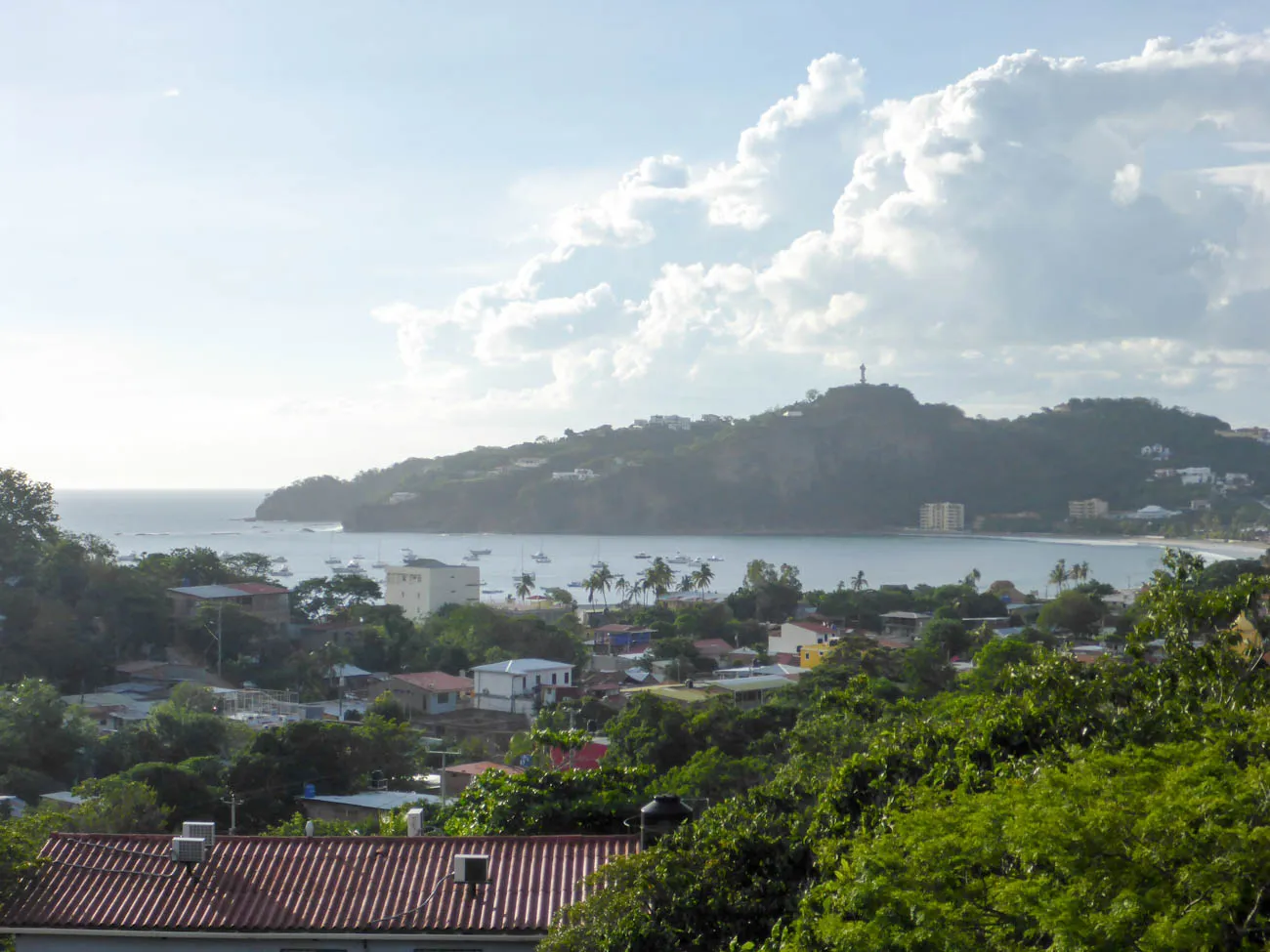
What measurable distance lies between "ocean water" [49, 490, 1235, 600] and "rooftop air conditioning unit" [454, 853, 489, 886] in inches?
3699

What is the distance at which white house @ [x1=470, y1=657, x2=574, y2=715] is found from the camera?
130ft

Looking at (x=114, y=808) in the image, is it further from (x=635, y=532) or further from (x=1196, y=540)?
(x=635, y=532)

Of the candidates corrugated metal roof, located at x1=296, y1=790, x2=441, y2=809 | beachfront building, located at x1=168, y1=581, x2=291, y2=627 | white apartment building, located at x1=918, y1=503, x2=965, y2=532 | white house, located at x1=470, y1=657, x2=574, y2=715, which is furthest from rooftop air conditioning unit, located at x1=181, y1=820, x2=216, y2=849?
white apartment building, located at x1=918, y1=503, x2=965, y2=532

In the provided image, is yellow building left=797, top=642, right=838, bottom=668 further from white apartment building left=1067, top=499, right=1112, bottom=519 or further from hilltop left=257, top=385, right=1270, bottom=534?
white apartment building left=1067, top=499, right=1112, bottom=519

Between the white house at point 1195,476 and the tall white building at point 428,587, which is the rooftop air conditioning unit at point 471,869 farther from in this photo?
the white house at point 1195,476

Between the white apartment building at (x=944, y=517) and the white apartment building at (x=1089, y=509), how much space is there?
1483 cm

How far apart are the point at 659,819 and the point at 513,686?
108 feet

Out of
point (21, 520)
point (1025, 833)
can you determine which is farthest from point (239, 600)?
point (1025, 833)

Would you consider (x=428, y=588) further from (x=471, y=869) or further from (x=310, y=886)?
(x=471, y=869)

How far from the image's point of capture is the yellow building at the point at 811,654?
4738cm

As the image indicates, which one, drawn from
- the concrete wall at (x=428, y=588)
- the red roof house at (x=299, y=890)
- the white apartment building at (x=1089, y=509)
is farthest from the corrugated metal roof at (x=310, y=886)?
the white apartment building at (x=1089, y=509)

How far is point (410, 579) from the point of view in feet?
235

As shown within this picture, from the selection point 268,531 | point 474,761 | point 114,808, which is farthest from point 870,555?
point 114,808

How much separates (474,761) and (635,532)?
146480 millimetres
